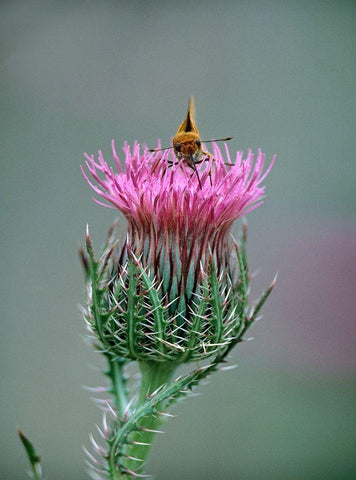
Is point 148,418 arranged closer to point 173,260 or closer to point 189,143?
point 173,260

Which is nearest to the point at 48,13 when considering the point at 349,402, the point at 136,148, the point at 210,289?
the point at 136,148

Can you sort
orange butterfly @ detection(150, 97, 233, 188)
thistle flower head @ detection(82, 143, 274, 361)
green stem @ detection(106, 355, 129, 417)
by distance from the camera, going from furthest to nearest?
green stem @ detection(106, 355, 129, 417)
orange butterfly @ detection(150, 97, 233, 188)
thistle flower head @ detection(82, 143, 274, 361)

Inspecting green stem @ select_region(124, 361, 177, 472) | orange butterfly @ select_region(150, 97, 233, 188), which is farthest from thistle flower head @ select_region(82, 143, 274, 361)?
green stem @ select_region(124, 361, 177, 472)

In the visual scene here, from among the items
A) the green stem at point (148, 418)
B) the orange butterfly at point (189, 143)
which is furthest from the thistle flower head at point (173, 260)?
the green stem at point (148, 418)

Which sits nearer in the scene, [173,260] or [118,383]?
[173,260]

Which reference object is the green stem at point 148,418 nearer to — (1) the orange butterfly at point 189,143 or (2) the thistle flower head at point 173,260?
(2) the thistle flower head at point 173,260

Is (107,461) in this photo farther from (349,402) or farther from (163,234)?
(349,402)

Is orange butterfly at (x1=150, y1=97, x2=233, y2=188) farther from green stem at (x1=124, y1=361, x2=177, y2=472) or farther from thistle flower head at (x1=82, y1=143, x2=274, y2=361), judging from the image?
green stem at (x1=124, y1=361, x2=177, y2=472)

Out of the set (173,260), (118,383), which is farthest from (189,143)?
(118,383)

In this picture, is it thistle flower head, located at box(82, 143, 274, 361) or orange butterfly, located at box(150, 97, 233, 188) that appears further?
orange butterfly, located at box(150, 97, 233, 188)
